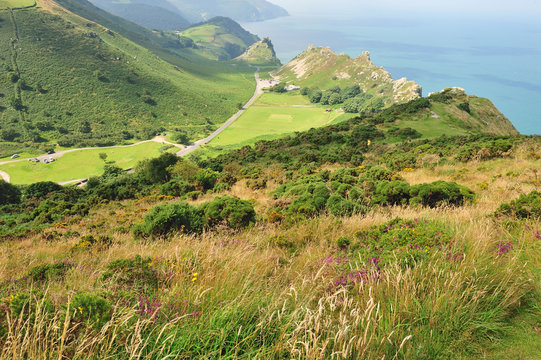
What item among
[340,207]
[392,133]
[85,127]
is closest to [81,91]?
[85,127]

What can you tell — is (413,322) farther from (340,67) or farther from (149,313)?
(340,67)

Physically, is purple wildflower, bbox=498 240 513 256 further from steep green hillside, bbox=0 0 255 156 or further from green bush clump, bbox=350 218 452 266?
steep green hillside, bbox=0 0 255 156

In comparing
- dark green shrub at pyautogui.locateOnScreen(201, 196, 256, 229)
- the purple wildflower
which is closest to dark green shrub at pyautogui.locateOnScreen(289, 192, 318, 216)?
dark green shrub at pyautogui.locateOnScreen(201, 196, 256, 229)

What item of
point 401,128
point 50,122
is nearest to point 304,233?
point 401,128

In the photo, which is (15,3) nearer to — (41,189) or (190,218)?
(41,189)

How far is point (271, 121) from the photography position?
4550 inches

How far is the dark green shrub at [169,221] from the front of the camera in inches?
360

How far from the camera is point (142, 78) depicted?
407 ft

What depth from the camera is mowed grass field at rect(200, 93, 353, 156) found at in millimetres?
92812

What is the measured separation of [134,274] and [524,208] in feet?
24.5

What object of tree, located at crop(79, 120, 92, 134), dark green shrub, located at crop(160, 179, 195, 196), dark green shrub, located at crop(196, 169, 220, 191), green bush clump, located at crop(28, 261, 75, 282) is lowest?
tree, located at crop(79, 120, 92, 134)

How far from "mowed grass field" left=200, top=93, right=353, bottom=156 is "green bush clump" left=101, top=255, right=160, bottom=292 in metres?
77.7

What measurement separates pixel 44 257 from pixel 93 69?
139m

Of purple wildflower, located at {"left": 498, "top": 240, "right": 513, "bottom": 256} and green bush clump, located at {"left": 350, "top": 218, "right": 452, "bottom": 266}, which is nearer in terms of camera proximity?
green bush clump, located at {"left": 350, "top": 218, "right": 452, "bottom": 266}
